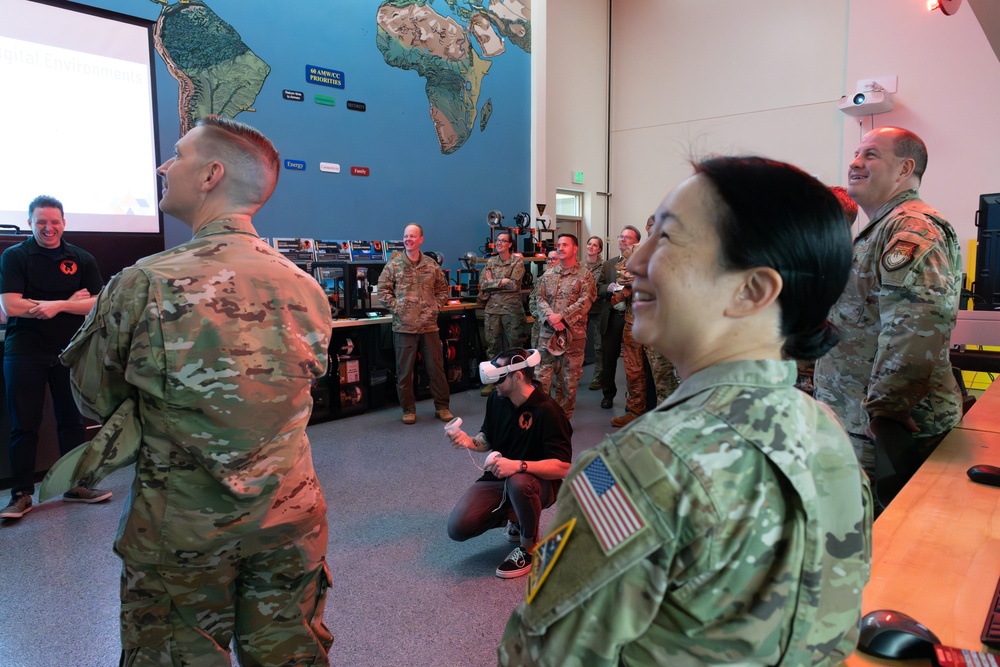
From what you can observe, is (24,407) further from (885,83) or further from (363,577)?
(885,83)

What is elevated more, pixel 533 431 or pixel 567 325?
pixel 567 325

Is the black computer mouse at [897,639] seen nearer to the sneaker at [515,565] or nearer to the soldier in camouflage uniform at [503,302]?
the sneaker at [515,565]

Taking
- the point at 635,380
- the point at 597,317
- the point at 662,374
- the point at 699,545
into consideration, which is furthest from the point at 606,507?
the point at 597,317

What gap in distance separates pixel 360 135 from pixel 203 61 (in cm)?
161

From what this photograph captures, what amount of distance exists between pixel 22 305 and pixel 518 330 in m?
4.18

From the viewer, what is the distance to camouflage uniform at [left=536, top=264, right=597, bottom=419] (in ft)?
16.9

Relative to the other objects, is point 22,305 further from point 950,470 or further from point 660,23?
point 660,23

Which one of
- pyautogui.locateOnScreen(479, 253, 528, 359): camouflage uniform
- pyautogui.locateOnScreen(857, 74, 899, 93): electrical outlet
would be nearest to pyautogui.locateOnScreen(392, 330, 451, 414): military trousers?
pyautogui.locateOnScreen(479, 253, 528, 359): camouflage uniform

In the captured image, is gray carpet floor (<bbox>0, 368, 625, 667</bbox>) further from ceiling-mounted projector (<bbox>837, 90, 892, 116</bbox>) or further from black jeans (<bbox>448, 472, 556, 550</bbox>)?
ceiling-mounted projector (<bbox>837, 90, 892, 116</bbox>)

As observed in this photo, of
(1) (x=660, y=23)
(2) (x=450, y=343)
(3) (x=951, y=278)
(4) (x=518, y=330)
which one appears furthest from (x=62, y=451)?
(1) (x=660, y=23)

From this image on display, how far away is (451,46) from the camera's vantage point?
6984mm

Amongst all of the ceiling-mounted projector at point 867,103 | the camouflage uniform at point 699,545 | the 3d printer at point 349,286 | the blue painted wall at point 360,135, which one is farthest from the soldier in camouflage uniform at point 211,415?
the ceiling-mounted projector at point 867,103

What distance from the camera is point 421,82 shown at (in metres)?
6.76

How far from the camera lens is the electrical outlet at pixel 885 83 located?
22.6ft
